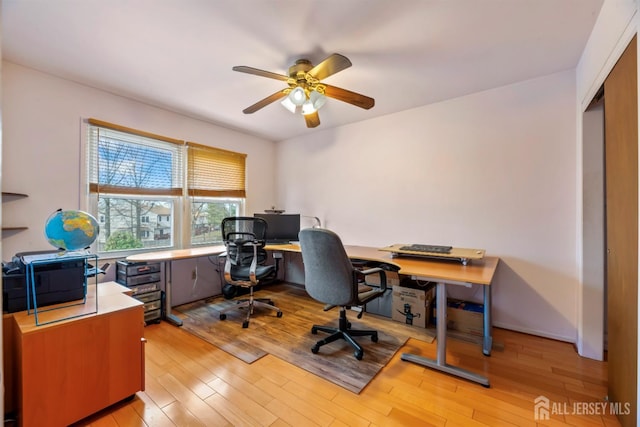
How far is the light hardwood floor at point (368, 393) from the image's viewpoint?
1613 millimetres

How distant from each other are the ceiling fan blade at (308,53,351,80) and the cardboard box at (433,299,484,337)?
246cm

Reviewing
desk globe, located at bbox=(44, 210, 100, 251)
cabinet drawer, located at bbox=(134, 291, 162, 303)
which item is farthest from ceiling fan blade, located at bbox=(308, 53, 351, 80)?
cabinet drawer, located at bbox=(134, 291, 162, 303)

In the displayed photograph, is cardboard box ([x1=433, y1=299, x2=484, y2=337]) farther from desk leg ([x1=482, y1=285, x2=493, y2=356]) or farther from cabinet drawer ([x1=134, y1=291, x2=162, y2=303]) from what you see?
cabinet drawer ([x1=134, y1=291, x2=162, y2=303])

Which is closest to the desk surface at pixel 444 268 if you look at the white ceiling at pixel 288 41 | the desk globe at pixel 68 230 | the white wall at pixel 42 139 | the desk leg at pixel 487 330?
the desk leg at pixel 487 330

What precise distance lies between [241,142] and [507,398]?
411 centimetres

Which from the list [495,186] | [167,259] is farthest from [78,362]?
→ [495,186]

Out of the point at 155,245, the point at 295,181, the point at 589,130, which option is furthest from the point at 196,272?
the point at 589,130

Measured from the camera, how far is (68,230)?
1567 millimetres

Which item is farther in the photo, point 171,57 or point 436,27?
point 171,57

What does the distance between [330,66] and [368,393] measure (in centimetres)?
227

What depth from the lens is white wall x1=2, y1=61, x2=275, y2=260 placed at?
2275mm

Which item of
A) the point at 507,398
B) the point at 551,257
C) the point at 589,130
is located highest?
the point at 589,130

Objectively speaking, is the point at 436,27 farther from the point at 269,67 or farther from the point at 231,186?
the point at 231,186

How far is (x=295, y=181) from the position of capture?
14.6 ft
